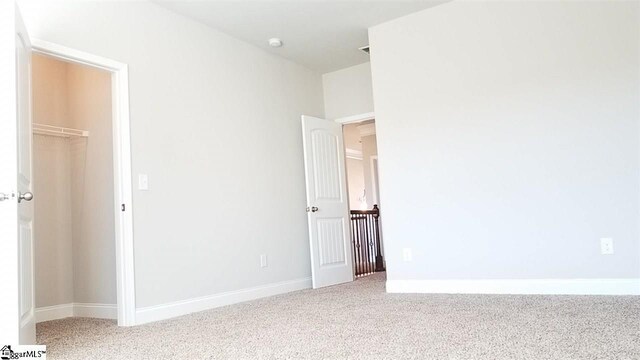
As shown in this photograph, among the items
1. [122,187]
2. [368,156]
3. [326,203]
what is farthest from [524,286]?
[368,156]

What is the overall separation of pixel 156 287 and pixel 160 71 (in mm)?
1699

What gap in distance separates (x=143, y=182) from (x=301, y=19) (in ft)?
6.51

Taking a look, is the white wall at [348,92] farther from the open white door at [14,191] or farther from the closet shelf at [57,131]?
the open white door at [14,191]

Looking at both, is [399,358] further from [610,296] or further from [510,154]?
[510,154]

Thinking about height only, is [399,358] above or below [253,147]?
below

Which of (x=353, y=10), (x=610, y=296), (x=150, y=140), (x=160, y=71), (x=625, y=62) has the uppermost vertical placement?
(x=353, y=10)

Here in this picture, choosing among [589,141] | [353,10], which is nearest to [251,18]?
[353,10]

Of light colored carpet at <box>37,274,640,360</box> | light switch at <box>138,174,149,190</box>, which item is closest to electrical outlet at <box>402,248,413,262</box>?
light colored carpet at <box>37,274,640,360</box>

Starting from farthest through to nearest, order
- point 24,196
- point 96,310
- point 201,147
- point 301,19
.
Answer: point 301,19
point 201,147
point 96,310
point 24,196

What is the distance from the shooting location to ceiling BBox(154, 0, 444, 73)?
13.6 feet

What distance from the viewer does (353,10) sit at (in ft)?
14.3

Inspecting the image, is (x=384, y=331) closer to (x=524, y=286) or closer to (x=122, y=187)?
(x=524, y=286)

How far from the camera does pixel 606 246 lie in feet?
12.0

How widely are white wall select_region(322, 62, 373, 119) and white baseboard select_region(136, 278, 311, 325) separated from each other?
6.51ft
